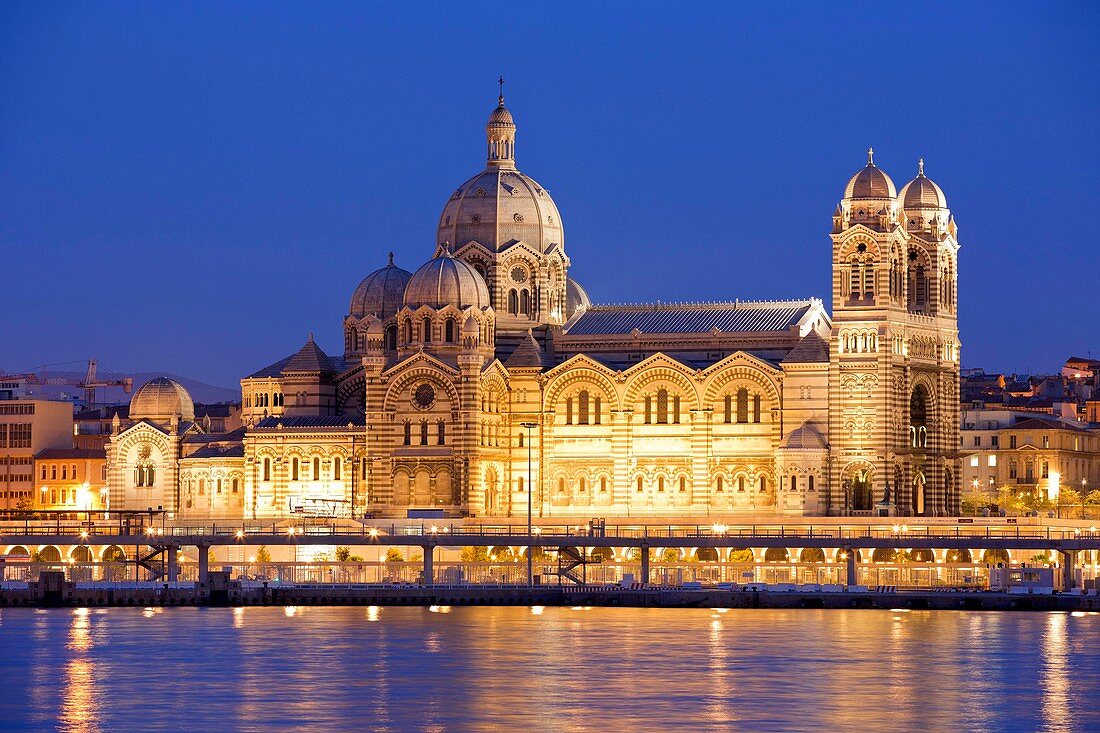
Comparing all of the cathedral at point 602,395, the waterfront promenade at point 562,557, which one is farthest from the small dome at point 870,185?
the waterfront promenade at point 562,557

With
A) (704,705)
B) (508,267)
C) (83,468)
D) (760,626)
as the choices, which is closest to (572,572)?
(760,626)

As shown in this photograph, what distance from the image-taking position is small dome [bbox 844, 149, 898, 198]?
452ft

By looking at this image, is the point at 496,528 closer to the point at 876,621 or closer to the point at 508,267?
the point at 508,267

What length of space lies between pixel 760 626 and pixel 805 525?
31.2 metres

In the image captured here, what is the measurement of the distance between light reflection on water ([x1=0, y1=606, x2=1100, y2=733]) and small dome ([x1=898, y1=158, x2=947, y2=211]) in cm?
4274

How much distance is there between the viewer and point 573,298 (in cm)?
15825

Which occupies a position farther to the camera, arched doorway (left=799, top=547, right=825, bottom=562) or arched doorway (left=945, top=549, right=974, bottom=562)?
arched doorway (left=799, top=547, right=825, bottom=562)

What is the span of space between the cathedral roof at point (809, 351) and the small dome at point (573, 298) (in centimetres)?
2042

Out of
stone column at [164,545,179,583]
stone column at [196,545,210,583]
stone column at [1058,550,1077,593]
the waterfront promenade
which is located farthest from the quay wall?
stone column at [164,545,179,583]

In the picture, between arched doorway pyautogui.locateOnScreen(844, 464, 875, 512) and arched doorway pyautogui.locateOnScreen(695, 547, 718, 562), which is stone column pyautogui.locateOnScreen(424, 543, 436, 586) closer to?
arched doorway pyautogui.locateOnScreen(695, 547, 718, 562)

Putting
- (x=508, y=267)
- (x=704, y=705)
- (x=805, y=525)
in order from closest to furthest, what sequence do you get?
(x=704, y=705), (x=805, y=525), (x=508, y=267)

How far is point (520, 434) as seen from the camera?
478 feet

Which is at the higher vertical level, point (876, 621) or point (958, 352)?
point (958, 352)

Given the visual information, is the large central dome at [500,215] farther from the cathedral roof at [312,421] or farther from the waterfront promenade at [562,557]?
the waterfront promenade at [562,557]
